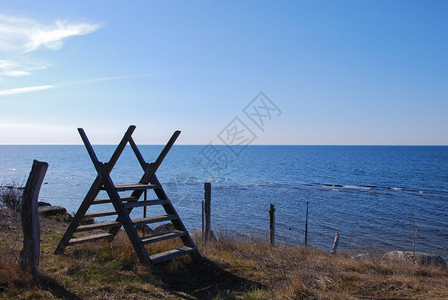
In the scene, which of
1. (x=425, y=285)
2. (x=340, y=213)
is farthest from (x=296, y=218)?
(x=425, y=285)

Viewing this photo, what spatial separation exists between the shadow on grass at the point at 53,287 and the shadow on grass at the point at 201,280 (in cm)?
138

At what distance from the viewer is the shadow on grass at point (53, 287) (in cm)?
502

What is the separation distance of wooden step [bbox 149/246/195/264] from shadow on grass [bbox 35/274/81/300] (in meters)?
1.57

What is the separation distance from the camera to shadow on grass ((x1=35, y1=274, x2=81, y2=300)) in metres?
5.02

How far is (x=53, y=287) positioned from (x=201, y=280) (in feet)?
7.66

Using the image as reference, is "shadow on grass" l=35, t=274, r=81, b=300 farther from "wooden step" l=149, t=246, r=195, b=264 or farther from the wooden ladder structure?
"wooden step" l=149, t=246, r=195, b=264

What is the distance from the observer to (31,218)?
5.63 m

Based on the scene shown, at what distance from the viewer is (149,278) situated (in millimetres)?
6066

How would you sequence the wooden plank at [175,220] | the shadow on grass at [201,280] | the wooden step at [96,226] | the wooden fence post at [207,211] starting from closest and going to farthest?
the shadow on grass at [201,280] → the wooden step at [96,226] → the wooden plank at [175,220] → the wooden fence post at [207,211]

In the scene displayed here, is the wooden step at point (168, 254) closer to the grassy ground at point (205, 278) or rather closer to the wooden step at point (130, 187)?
the grassy ground at point (205, 278)

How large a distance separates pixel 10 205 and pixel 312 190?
98.7ft

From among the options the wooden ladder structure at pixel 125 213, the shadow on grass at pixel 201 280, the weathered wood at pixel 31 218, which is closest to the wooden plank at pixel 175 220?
the wooden ladder structure at pixel 125 213

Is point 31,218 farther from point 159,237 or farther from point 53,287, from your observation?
point 159,237

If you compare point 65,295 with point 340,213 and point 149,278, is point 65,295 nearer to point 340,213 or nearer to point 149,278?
point 149,278
